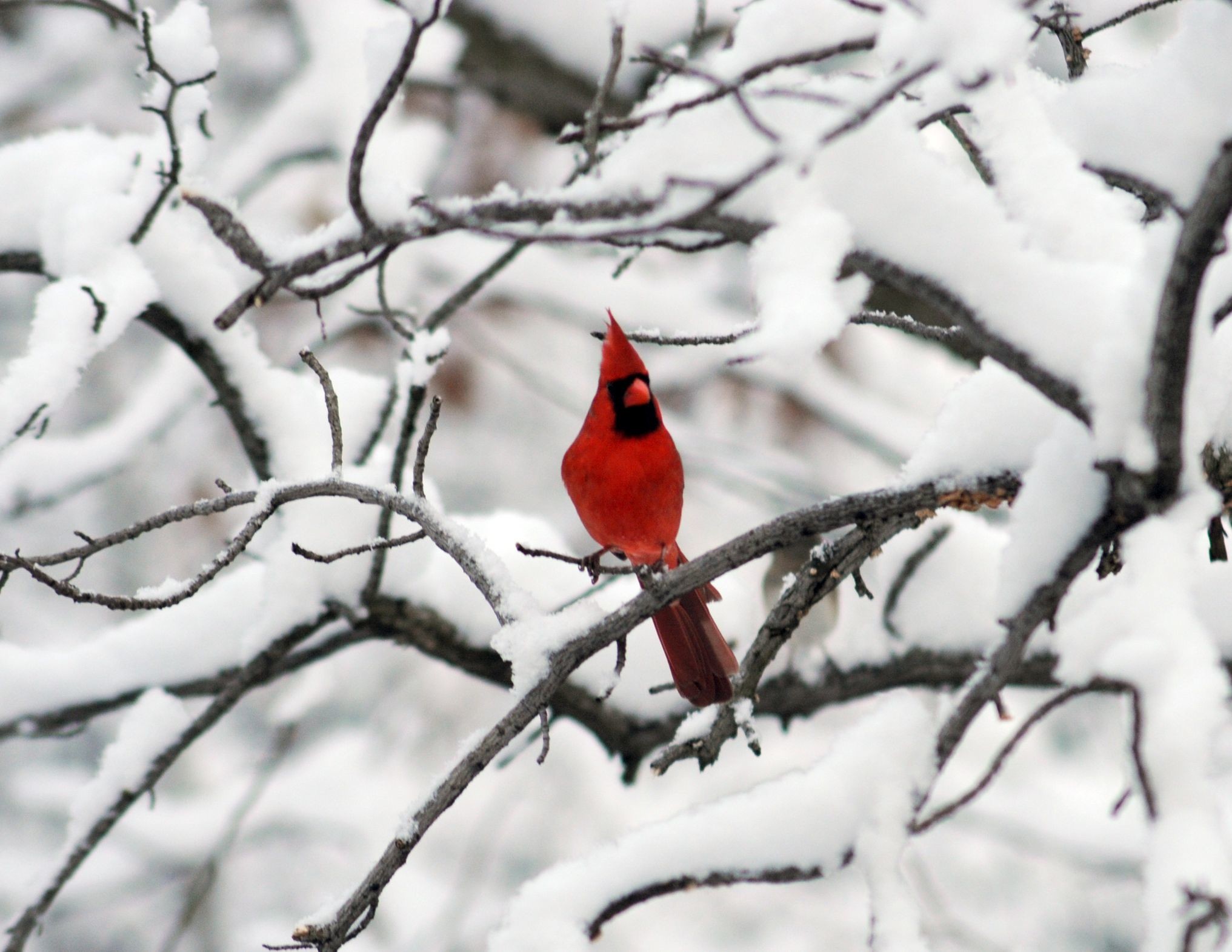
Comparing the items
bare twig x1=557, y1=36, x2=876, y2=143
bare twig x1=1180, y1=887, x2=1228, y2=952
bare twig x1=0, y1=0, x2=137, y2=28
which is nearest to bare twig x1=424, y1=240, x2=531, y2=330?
bare twig x1=0, y1=0, x2=137, y2=28

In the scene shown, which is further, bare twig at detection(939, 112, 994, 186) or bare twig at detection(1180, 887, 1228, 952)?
bare twig at detection(939, 112, 994, 186)

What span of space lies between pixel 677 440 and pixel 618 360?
2586mm

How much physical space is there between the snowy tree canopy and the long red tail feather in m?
0.19

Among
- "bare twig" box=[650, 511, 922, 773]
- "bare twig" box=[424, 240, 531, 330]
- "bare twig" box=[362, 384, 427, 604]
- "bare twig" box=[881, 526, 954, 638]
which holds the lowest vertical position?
"bare twig" box=[650, 511, 922, 773]

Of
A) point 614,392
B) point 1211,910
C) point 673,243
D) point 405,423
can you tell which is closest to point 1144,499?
point 1211,910

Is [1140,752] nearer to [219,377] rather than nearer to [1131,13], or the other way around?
[1131,13]

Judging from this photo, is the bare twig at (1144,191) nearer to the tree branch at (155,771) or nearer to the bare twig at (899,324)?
the bare twig at (899,324)

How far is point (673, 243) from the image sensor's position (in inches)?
42.5

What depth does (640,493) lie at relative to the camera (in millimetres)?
2492

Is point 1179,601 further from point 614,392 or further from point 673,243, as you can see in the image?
point 614,392

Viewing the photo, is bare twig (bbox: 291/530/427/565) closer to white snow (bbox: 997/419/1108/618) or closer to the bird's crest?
white snow (bbox: 997/419/1108/618)

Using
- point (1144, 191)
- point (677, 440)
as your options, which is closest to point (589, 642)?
point (1144, 191)

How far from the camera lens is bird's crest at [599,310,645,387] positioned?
2.32m

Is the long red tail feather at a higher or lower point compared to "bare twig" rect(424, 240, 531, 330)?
lower
